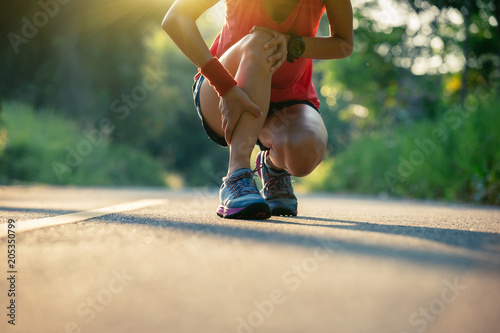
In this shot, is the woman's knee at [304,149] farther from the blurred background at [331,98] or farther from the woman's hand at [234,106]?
the blurred background at [331,98]

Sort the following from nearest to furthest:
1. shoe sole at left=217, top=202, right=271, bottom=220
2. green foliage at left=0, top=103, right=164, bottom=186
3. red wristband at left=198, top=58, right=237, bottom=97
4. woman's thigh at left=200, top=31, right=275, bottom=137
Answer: shoe sole at left=217, top=202, right=271, bottom=220 → red wristband at left=198, top=58, right=237, bottom=97 → woman's thigh at left=200, top=31, right=275, bottom=137 → green foliage at left=0, top=103, right=164, bottom=186

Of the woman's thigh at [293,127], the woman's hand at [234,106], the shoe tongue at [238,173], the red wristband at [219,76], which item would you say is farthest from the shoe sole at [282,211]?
the red wristband at [219,76]

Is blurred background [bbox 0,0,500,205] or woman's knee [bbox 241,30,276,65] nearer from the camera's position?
woman's knee [bbox 241,30,276,65]

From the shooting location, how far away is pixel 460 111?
303 inches

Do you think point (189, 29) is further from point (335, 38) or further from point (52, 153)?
point (52, 153)

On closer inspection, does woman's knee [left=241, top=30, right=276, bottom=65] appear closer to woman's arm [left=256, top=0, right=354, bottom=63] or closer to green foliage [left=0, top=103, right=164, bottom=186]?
woman's arm [left=256, top=0, right=354, bottom=63]

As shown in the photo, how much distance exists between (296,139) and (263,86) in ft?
1.15

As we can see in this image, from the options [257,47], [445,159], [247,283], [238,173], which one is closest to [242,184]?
[238,173]

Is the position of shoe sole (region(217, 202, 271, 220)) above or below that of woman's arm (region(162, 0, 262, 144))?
below

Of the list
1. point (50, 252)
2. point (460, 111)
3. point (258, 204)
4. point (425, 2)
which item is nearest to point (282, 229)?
point (258, 204)

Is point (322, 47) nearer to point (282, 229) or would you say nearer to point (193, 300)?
point (282, 229)

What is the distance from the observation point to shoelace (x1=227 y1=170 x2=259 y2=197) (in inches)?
100

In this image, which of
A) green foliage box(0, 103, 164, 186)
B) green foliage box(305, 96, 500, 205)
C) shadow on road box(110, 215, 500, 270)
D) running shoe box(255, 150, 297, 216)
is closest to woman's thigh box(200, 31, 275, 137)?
running shoe box(255, 150, 297, 216)

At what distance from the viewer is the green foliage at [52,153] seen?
463 inches
